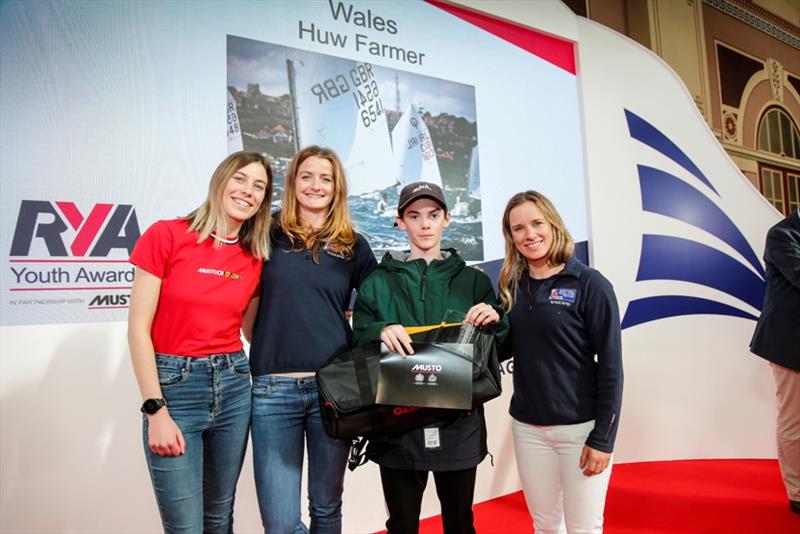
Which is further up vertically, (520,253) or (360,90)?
(360,90)

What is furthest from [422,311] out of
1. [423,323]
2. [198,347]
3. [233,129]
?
[233,129]

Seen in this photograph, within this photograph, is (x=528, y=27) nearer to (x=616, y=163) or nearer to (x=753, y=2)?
(x=616, y=163)

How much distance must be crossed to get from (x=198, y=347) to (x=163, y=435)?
0.81ft

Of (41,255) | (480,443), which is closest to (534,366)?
(480,443)

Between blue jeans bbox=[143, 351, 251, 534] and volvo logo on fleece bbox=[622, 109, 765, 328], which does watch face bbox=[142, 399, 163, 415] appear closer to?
blue jeans bbox=[143, 351, 251, 534]

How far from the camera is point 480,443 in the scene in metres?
1.54

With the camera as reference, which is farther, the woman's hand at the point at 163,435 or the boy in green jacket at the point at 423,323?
the boy in green jacket at the point at 423,323

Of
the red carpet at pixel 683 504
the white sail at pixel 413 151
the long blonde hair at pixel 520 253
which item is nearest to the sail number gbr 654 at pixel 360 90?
the white sail at pixel 413 151

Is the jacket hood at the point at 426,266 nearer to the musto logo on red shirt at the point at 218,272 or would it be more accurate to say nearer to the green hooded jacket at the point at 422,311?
the green hooded jacket at the point at 422,311

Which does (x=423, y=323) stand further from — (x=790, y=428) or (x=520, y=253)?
(x=790, y=428)

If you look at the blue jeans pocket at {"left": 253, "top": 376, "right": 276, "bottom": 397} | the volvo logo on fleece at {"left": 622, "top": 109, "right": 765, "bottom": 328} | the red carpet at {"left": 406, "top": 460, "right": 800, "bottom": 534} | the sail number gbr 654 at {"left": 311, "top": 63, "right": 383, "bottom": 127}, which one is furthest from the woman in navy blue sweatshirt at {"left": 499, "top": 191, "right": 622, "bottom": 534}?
the volvo logo on fleece at {"left": 622, "top": 109, "right": 765, "bottom": 328}

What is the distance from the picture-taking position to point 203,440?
1.50m

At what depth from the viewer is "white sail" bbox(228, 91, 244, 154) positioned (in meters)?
2.61

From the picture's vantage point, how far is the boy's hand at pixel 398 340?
1.43 meters
